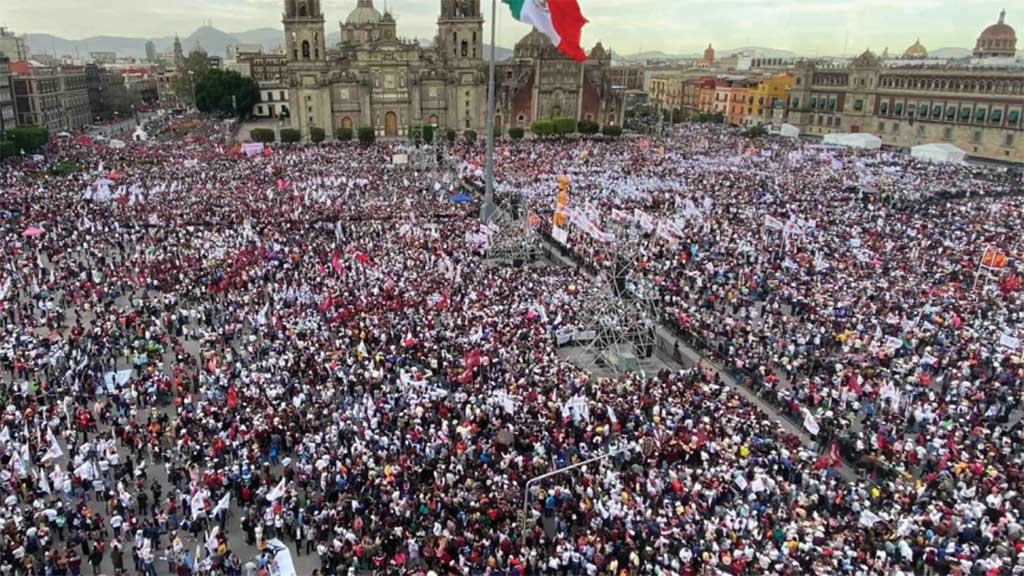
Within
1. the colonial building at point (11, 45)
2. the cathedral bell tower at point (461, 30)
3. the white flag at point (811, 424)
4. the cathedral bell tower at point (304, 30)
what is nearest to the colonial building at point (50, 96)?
the colonial building at point (11, 45)

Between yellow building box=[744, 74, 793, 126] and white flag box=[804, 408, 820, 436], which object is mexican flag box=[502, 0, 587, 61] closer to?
white flag box=[804, 408, 820, 436]

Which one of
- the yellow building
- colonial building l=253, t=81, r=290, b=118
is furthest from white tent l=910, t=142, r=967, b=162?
colonial building l=253, t=81, r=290, b=118

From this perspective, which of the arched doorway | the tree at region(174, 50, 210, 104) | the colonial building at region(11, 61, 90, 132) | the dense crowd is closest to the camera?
the dense crowd

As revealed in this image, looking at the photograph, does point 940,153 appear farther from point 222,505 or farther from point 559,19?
point 222,505

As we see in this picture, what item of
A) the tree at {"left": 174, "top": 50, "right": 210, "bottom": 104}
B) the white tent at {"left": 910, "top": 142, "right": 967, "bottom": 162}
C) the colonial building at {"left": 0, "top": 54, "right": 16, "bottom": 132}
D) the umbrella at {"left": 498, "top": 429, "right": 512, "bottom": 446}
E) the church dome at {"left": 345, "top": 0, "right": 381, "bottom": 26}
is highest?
the church dome at {"left": 345, "top": 0, "right": 381, "bottom": 26}

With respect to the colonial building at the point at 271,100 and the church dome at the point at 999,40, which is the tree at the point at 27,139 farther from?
the church dome at the point at 999,40

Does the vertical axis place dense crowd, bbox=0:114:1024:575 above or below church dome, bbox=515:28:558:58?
below

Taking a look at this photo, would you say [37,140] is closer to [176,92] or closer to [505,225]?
[505,225]
